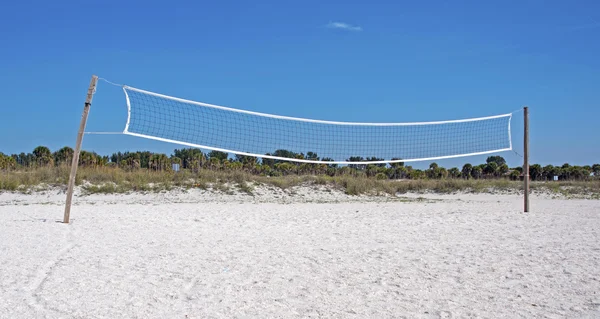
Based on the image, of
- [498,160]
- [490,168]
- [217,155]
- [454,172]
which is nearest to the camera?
[217,155]

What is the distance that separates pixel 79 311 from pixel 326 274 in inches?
69.7

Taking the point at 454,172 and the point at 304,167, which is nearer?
the point at 304,167

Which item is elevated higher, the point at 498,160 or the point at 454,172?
the point at 498,160

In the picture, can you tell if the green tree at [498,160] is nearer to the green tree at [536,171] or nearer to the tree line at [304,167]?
the tree line at [304,167]

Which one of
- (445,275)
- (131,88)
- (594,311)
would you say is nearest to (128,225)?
(131,88)

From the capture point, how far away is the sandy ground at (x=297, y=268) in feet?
11.0

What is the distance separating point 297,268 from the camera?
4391 mm

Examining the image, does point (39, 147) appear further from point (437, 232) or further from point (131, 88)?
point (437, 232)

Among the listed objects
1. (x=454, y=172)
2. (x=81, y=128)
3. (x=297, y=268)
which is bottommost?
(x=297, y=268)

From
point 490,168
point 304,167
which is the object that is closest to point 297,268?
point 304,167

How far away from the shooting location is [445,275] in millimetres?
4176

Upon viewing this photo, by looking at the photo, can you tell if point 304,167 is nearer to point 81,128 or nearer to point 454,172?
point 81,128

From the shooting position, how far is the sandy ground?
11.0 feet

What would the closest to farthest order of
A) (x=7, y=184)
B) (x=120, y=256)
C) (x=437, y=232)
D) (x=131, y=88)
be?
(x=120, y=256)
(x=437, y=232)
(x=131, y=88)
(x=7, y=184)
